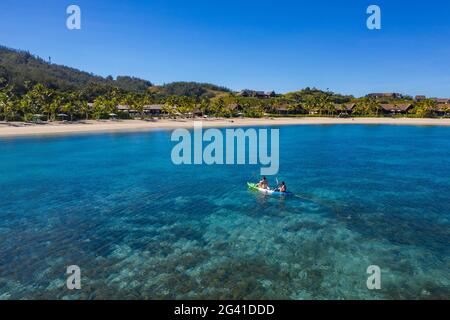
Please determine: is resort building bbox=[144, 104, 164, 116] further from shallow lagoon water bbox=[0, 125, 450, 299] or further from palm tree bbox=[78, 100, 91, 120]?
shallow lagoon water bbox=[0, 125, 450, 299]

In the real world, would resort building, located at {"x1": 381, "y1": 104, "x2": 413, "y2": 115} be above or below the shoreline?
above

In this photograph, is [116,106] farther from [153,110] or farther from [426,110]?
[426,110]

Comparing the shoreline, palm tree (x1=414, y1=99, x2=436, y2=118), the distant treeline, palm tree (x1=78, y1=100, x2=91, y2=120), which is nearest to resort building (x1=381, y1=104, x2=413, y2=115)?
the distant treeline

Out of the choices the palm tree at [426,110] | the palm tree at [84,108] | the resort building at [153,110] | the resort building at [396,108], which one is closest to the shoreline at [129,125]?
the palm tree at [84,108]

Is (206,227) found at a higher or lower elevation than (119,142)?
lower

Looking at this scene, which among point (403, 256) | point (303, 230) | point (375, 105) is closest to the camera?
point (403, 256)

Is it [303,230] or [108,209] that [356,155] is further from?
[108,209]

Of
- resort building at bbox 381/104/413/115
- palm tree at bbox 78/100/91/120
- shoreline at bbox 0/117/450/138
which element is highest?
resort building at bbox 381/104/413/115
